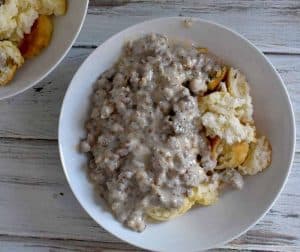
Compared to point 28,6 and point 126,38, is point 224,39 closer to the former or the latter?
point 126,38

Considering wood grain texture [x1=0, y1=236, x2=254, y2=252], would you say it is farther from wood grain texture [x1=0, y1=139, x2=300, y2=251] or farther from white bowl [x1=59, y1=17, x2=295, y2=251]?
white bowl [x1=59, y1=17, x2=295, y2=251]

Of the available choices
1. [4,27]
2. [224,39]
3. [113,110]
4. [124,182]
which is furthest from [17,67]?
[224,39]

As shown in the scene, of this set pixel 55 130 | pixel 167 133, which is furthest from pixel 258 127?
pixel 55 130

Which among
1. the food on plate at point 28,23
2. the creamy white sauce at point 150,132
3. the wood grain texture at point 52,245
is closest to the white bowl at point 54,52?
the food on plate at point 28,23

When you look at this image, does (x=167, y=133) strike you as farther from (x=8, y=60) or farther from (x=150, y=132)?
(x=8, y=60)

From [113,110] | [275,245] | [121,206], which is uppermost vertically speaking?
[113,110]

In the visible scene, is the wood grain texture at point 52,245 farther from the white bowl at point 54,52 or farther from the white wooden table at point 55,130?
the white bowl at point 54,52
